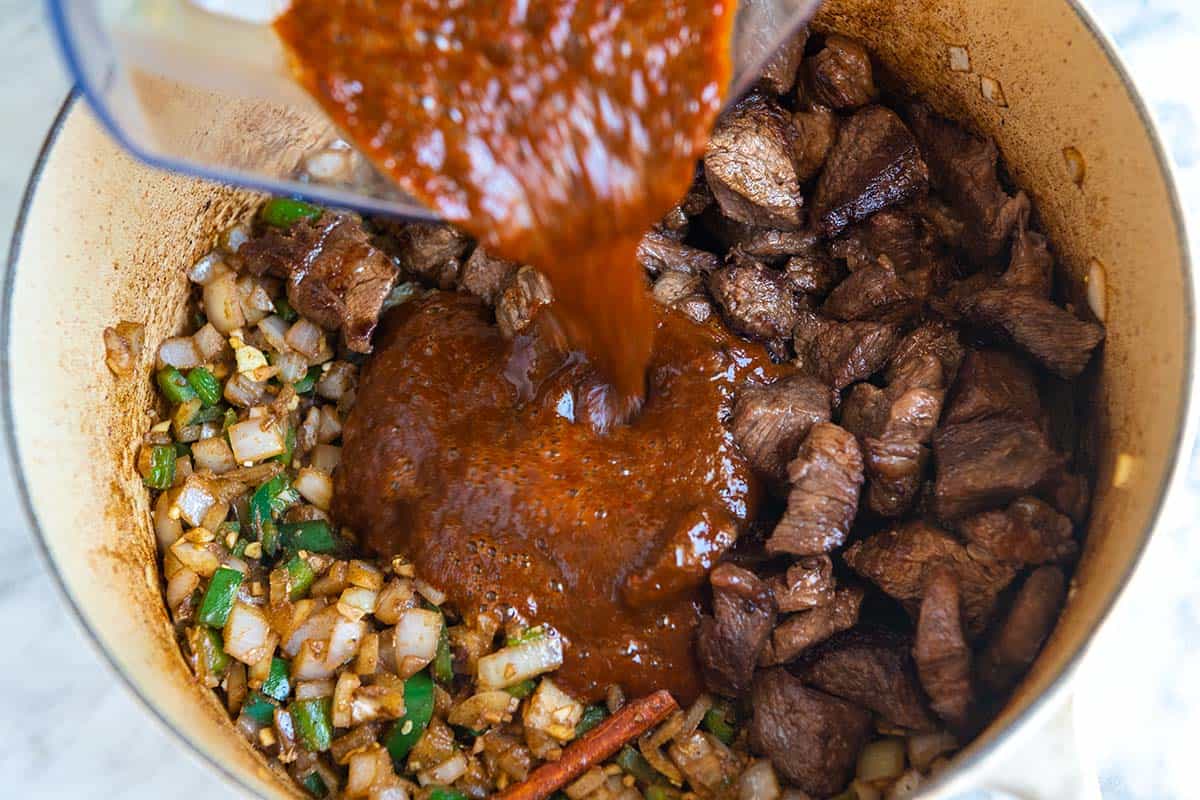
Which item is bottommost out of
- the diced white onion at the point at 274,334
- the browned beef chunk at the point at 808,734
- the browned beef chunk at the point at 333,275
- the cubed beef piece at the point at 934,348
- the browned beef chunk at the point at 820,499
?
the diced white onion at the point at 274,334

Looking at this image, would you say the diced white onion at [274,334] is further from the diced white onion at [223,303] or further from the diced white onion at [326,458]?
the diced white onion at [326,458]

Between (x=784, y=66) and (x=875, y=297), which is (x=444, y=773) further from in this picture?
(x=784, y=66)

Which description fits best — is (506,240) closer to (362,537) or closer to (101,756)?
(362,537)

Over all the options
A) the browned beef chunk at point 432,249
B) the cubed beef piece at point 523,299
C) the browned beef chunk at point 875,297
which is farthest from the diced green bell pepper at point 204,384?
the browned beef chunk at point 875,297

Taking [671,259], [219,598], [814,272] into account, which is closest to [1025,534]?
[814,272]

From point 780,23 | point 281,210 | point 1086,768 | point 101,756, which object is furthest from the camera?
point 281,210

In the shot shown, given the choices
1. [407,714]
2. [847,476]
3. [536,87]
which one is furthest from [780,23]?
[407,714]

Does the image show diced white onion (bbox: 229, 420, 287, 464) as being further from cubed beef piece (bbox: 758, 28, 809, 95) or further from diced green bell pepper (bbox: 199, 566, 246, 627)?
cubed beef piece (bbox: 758, 28, 809, 95)
